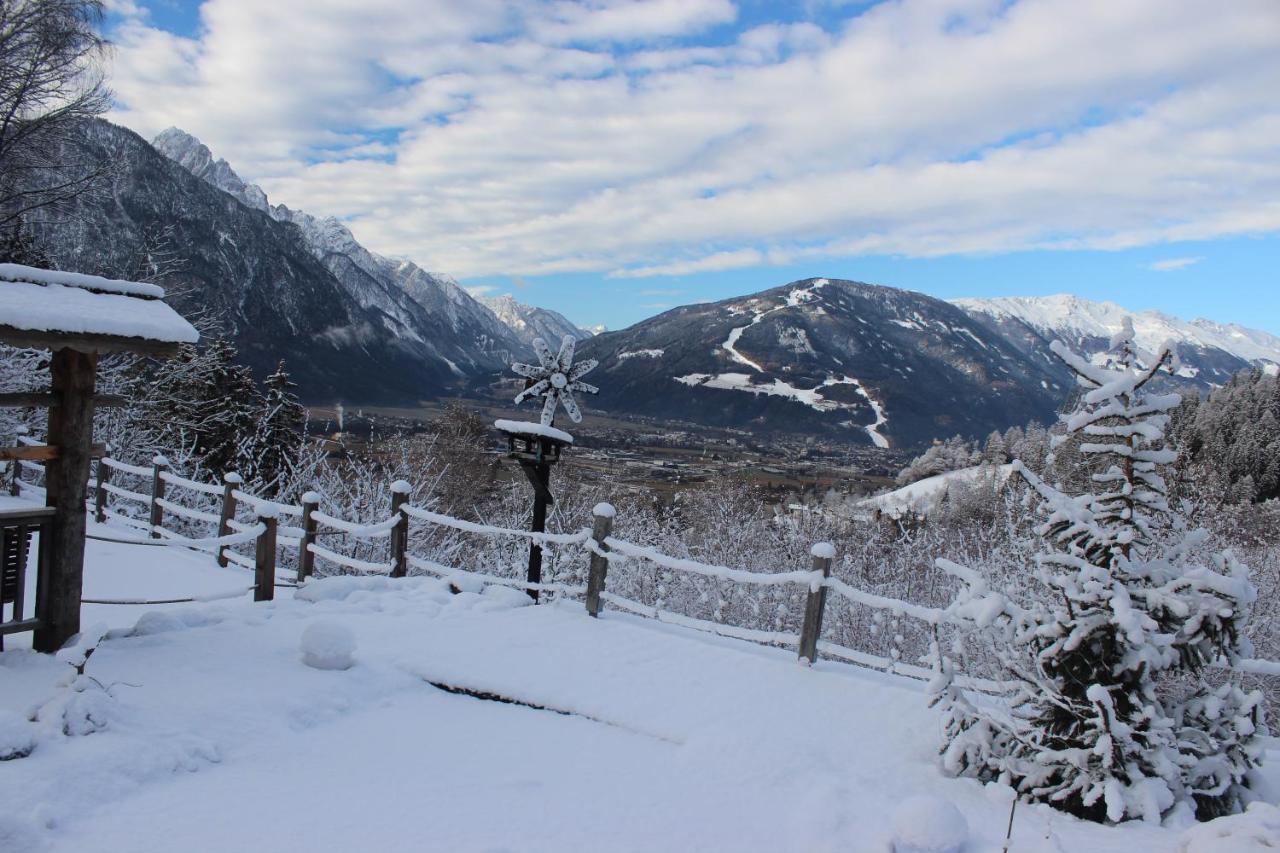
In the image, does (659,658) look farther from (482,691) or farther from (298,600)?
(298,600)

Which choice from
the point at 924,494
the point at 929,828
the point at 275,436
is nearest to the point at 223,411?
the point at 275,436

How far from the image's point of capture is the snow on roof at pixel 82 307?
5.02 metres

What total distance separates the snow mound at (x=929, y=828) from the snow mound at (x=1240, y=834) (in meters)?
1.09

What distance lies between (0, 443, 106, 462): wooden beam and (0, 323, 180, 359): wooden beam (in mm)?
725

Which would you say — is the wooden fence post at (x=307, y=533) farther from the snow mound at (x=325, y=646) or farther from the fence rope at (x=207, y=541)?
the snow mound at (x=325, y=646)

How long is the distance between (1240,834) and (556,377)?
7736mm

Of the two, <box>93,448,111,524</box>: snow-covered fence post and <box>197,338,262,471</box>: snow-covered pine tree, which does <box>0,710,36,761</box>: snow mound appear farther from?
<box>197,338,262,471</box>: snow-covered pine tree

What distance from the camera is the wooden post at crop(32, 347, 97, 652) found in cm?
546

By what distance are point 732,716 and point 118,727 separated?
168 inches

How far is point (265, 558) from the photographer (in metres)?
8.19

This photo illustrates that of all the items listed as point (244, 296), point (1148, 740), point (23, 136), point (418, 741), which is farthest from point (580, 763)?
point (244, 296)

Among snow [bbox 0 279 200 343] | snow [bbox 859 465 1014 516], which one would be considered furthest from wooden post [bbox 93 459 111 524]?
snow [bbox 859 465 1014 516]

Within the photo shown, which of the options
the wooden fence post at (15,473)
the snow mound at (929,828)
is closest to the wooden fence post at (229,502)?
the wooden fence post at (15,473)

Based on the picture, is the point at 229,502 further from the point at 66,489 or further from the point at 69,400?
the point at 69,400
